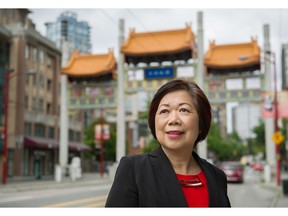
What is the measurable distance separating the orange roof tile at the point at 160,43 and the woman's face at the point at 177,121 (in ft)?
65.8

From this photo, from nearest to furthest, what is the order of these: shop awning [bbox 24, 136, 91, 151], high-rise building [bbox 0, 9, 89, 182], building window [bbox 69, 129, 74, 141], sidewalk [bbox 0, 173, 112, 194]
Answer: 1. sidewalk [bbox 0, 173, 112, 194]
2. high-rise building [bbox 0, 9, 89, 182]
3. shop awning [bbox 24, 136, 91, 151]
4. building window [bbox 69, 129, 74, 141]

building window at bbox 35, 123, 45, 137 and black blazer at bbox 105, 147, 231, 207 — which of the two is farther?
building window at bbox 35, 123, 45, 137

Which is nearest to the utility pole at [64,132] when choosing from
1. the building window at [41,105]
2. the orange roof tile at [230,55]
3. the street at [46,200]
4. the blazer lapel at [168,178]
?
the building window at [41,105]

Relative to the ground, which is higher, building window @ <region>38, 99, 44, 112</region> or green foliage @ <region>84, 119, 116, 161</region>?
building window @ <region>38, 99, 44, 112</region>

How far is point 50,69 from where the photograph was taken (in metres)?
28.2

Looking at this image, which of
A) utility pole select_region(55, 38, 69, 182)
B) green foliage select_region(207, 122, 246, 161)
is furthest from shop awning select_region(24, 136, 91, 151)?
green foliage select_region(207, 122, 246, 161)

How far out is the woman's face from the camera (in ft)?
5.26

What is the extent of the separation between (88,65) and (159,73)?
21.2 ft

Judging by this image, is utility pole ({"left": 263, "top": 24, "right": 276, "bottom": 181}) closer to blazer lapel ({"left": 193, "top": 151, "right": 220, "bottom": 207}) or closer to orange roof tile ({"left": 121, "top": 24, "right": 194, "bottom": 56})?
orange roof tile ({"left": 121, "top": 24, "right": 194, "bottom": 56})

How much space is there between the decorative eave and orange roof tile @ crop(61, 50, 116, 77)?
155 cm
